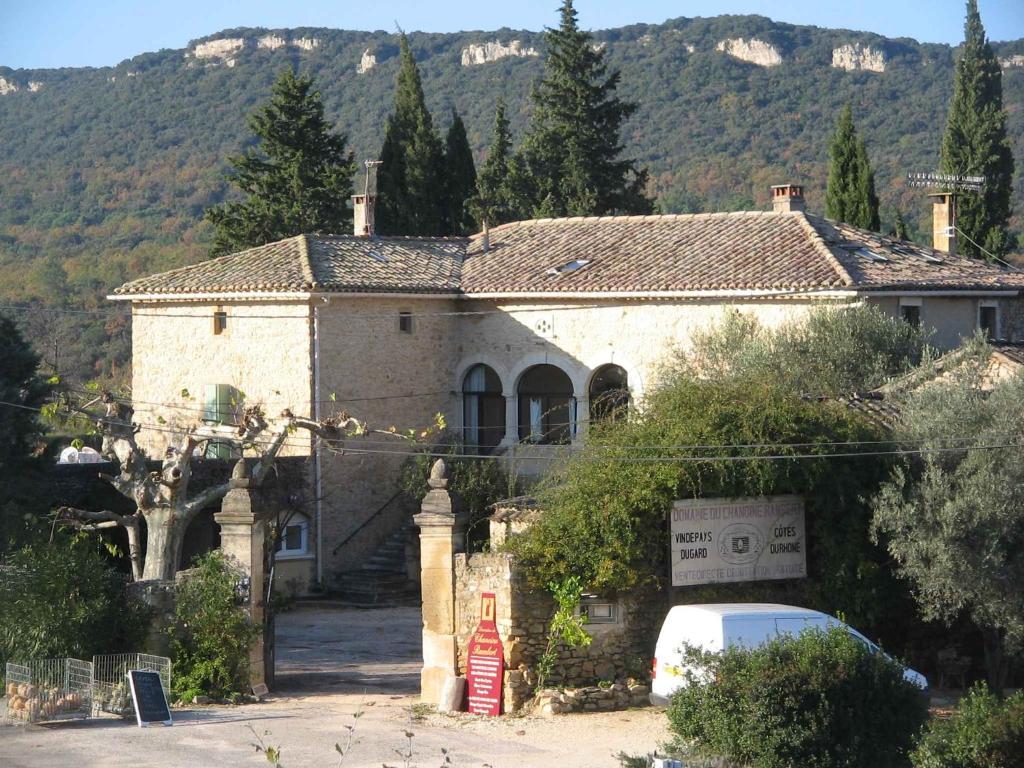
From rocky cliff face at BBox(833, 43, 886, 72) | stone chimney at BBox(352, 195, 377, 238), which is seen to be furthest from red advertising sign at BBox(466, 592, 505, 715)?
rocky cliff face at BBox(833, 43, 886, 72)

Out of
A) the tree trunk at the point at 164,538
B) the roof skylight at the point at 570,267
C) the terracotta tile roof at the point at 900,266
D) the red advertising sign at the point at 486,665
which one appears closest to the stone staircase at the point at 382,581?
the roof skylight at the point at 570,267

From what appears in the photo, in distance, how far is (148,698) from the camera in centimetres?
1675

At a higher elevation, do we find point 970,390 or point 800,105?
point 800,105

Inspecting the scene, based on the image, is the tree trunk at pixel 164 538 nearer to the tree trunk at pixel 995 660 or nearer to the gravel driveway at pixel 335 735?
the gravel driveway at pixel 335 735

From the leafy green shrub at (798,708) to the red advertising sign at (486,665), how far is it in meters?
3.30

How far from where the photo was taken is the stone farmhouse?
91.3 feet

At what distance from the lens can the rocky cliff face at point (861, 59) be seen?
266 ft

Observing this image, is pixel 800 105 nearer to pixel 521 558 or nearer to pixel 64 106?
pixel 64 106

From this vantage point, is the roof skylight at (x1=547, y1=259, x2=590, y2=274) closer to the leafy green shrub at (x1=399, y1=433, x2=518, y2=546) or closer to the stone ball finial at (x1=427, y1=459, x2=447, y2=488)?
the leafy green shrub at (x1=399, y1=433, x2=518, y2=546)

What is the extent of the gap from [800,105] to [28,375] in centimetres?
5970

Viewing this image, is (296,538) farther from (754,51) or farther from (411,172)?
(754,51)

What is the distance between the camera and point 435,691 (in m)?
18.2

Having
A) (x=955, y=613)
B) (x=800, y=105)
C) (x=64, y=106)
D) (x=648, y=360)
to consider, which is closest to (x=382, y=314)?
(x=648, y=360)

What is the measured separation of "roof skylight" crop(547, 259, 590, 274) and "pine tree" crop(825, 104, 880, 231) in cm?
1226
